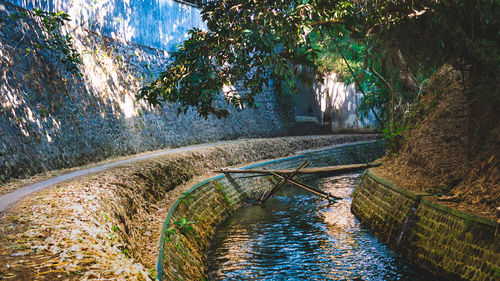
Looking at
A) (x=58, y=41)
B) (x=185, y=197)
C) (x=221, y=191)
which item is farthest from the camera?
(x=221, y=191)

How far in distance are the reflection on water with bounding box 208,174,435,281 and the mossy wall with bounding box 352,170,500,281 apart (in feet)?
0.94

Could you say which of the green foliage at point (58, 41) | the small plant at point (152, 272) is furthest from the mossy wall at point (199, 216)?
the green foliage at point (58, 41)

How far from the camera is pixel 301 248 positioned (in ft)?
29.3

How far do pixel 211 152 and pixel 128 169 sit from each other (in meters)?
5.62

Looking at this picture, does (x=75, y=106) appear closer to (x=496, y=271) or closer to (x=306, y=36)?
(x=306, y=36)

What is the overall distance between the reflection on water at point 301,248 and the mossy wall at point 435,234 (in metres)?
0.29

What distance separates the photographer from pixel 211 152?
48.4 feet

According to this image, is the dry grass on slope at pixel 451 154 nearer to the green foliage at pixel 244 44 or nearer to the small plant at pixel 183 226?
the green foliage at pixel 244 44

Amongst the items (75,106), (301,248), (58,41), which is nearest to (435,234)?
(301,248)

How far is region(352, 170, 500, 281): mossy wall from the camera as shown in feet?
17.7

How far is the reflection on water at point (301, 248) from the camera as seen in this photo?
7.40 meters

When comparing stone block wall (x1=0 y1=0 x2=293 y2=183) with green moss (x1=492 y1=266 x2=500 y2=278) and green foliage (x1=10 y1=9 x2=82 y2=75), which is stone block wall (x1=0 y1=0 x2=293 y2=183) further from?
green moss (x1=492 y1=266 x2=500 y2=278)

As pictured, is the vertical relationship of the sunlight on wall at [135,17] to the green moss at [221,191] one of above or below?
above

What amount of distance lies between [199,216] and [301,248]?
7.85 ft
